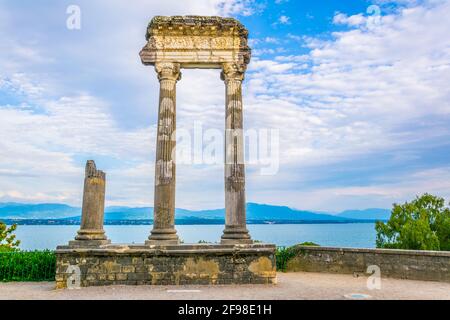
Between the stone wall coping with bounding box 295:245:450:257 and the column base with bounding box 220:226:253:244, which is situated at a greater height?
the column base with bounding box 220:226:253:244

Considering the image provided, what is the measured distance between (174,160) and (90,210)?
11.6 feet

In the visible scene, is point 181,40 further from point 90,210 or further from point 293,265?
point 293,265

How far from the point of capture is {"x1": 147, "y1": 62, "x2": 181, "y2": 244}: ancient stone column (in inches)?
551

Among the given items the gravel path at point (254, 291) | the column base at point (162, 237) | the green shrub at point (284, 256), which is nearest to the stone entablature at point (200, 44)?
the column base at point (162, 237)

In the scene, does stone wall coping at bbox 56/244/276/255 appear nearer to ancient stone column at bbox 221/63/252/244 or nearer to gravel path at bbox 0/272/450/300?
ancient stone column at bbox 221/63/252/244

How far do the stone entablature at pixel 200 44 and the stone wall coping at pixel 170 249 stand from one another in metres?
6.81

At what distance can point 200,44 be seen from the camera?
14.9 metres

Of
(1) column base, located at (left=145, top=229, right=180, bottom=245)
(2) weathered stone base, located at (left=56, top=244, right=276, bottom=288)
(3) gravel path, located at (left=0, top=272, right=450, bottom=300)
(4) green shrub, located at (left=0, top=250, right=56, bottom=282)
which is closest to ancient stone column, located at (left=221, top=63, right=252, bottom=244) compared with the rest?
(2) weathered stone base, located at (left=56, top=244, right=276, bottom=288)

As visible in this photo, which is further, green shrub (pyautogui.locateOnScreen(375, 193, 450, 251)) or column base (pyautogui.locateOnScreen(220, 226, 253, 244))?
green shrub (pyautogui.locateOnScreen(375, 193, 450, 251))

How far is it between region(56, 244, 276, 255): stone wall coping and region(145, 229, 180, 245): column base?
278 mm

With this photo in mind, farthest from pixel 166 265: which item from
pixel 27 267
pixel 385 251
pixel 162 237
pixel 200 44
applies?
pixel 385 251

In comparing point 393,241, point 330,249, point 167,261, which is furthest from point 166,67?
point 393,241

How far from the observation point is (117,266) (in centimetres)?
1307

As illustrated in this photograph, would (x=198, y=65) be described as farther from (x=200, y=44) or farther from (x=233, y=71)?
(x=233, y=71)
